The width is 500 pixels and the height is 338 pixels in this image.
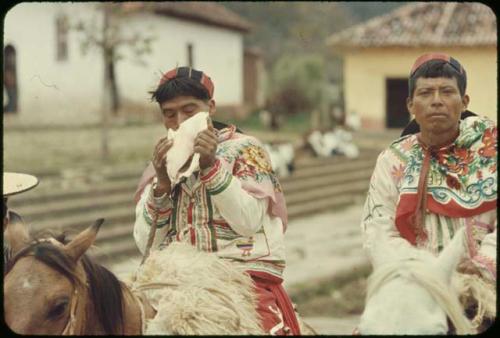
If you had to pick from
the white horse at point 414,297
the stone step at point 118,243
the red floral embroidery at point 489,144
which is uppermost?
the red floral embroidery at point 489,144

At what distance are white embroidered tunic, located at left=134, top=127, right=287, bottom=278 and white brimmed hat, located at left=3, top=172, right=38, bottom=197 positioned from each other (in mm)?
591

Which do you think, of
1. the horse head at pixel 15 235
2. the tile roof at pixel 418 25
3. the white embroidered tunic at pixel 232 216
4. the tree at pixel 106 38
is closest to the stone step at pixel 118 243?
the tree at pixel 106 38

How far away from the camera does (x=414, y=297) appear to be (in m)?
2.57

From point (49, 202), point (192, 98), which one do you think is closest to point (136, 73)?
point (49, 202)

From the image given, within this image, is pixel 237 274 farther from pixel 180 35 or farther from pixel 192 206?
pixel 180 35

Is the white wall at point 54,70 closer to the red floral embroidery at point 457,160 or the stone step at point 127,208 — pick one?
the stone step at point 127,208

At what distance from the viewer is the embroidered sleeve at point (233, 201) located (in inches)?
129

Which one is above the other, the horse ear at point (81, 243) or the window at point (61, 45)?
the window at point (61, 45)

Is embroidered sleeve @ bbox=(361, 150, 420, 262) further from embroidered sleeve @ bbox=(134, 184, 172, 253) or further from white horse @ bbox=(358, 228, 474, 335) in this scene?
embroidered sleeve @ bbox=(134, 184, 172, 253)

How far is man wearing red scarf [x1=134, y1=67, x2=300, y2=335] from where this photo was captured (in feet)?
11.4

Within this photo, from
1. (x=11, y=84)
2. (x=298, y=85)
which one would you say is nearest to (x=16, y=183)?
(x=11, y=84)

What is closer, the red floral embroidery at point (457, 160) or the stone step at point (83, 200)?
the red floral embroidery at point (457, 160)

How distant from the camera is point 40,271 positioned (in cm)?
281

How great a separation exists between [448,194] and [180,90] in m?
1.18
